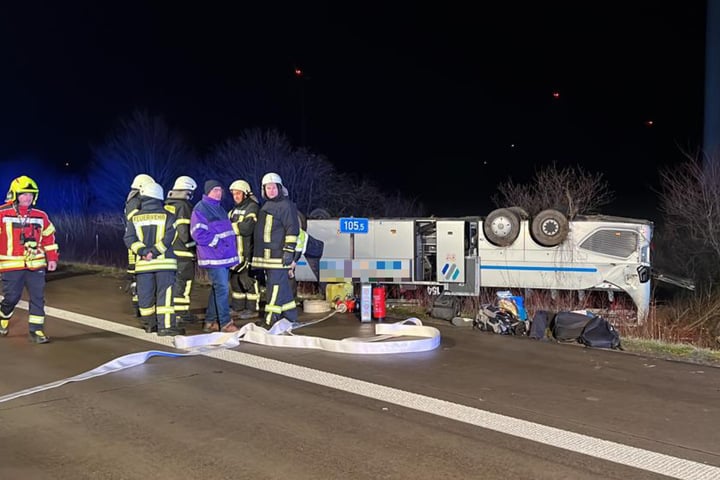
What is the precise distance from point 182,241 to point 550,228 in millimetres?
5917

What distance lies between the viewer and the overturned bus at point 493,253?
992 cm

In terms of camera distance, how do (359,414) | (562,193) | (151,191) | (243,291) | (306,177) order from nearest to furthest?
(359,414)
(151,191)
(243,291)
(562,193)
(306,177)

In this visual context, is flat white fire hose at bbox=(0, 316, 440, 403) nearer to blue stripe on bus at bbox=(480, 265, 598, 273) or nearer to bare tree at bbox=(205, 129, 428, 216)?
blue stripe on bus at bbox=(480, 265, 598, 273)

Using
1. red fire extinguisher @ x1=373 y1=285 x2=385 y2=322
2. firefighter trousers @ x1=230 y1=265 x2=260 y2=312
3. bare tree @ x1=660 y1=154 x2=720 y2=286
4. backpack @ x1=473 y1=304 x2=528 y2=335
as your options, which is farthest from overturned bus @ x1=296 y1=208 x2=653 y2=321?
backpack @ x1=473 y1=304 x2=528 y2=335

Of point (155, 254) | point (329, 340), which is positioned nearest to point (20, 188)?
point (155, 254)

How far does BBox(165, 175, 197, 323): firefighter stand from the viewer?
8312 millimetres

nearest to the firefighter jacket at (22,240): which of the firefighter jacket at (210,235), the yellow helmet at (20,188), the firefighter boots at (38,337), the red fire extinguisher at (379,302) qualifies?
the yellow helmet at (20,188)

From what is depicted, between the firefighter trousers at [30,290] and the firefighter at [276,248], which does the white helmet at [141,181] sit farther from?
the firefighter trousers at [30,290]

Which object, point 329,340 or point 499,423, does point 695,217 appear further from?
point 499,423

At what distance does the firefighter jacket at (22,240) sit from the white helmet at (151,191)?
1.27 m

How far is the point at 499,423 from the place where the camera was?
459cm

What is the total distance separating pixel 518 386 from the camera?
5648 mm

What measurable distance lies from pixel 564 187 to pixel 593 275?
12.4ft

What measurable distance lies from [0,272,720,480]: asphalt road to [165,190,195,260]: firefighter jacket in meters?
1.51
